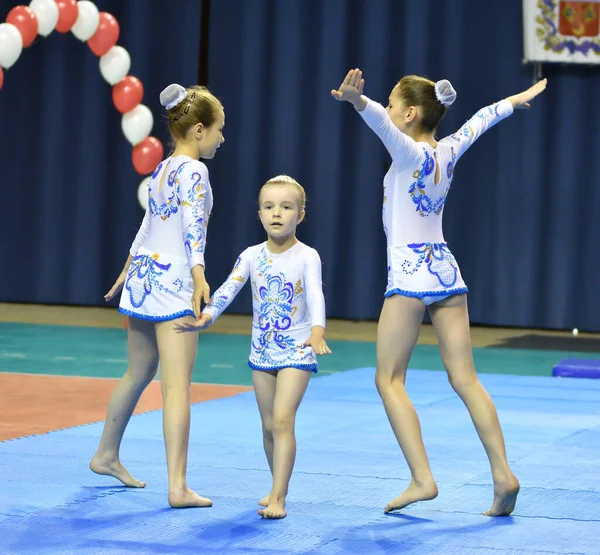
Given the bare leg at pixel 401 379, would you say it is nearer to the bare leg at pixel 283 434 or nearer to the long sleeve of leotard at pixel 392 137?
the bare leg at pixel 283 434

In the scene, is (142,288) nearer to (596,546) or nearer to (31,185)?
(596,546)

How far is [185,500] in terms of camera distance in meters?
3.27

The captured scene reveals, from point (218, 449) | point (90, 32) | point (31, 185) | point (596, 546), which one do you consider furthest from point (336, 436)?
point (31, 185)

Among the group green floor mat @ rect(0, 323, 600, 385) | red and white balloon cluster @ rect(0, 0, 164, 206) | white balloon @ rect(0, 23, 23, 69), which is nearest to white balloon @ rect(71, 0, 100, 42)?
red and white balloon cluster @ rect(0, 0, 164, 206)

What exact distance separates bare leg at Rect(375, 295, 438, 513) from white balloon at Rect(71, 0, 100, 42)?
5.81 m

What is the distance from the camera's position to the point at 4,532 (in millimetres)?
2947

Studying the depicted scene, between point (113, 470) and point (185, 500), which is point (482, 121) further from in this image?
point (113, 470)

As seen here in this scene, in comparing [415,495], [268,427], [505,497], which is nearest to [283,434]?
[268,427]

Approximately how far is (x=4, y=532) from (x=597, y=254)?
7.82m

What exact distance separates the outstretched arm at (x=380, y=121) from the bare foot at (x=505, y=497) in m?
0.95

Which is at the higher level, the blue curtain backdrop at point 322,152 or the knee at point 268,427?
the blue curtain backdrop at point 322,152

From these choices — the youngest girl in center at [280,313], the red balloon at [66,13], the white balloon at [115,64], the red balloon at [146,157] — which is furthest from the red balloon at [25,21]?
the youngest girl in center at [280,313]

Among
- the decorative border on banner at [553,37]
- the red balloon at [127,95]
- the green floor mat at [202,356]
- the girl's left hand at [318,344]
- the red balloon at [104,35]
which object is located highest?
the decorative border on banner at [553,37]

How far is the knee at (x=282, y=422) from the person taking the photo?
3.27 m
